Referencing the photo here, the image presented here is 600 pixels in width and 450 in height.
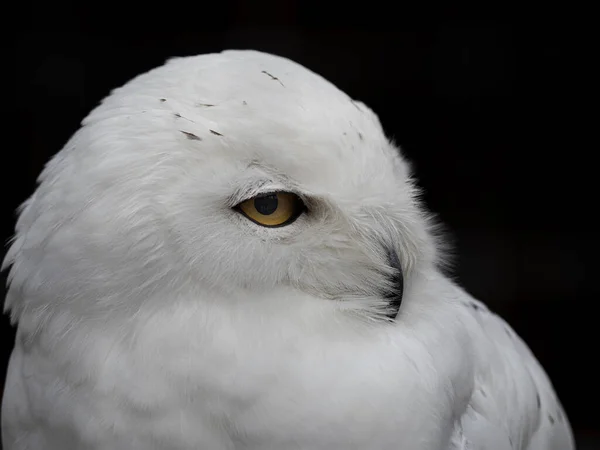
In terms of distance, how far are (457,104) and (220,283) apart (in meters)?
1.83

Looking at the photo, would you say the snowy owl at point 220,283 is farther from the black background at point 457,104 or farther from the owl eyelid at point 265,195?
the black background at point 457,104

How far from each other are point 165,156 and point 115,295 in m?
0.21

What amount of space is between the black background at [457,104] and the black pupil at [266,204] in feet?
4.63

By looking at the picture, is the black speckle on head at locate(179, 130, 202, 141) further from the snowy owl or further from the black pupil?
the black pupil

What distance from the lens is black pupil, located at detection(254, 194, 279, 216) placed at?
111 cm

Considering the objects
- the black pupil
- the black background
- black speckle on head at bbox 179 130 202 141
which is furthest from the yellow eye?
the black background

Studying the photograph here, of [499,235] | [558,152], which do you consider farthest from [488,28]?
[499,235]

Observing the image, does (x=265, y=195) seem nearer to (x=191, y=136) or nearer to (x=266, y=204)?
(x=266, y=204)

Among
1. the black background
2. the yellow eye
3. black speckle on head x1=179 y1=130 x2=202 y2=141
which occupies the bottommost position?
the black background

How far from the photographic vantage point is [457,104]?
2.74 meters

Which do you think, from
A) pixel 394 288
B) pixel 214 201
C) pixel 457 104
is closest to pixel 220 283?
pixel 214 201

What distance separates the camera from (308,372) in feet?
3.63

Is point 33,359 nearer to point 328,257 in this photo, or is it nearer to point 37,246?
point 37,246

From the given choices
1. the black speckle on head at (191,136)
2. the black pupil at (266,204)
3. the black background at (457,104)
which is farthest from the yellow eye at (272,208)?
the black background at (457,104)
